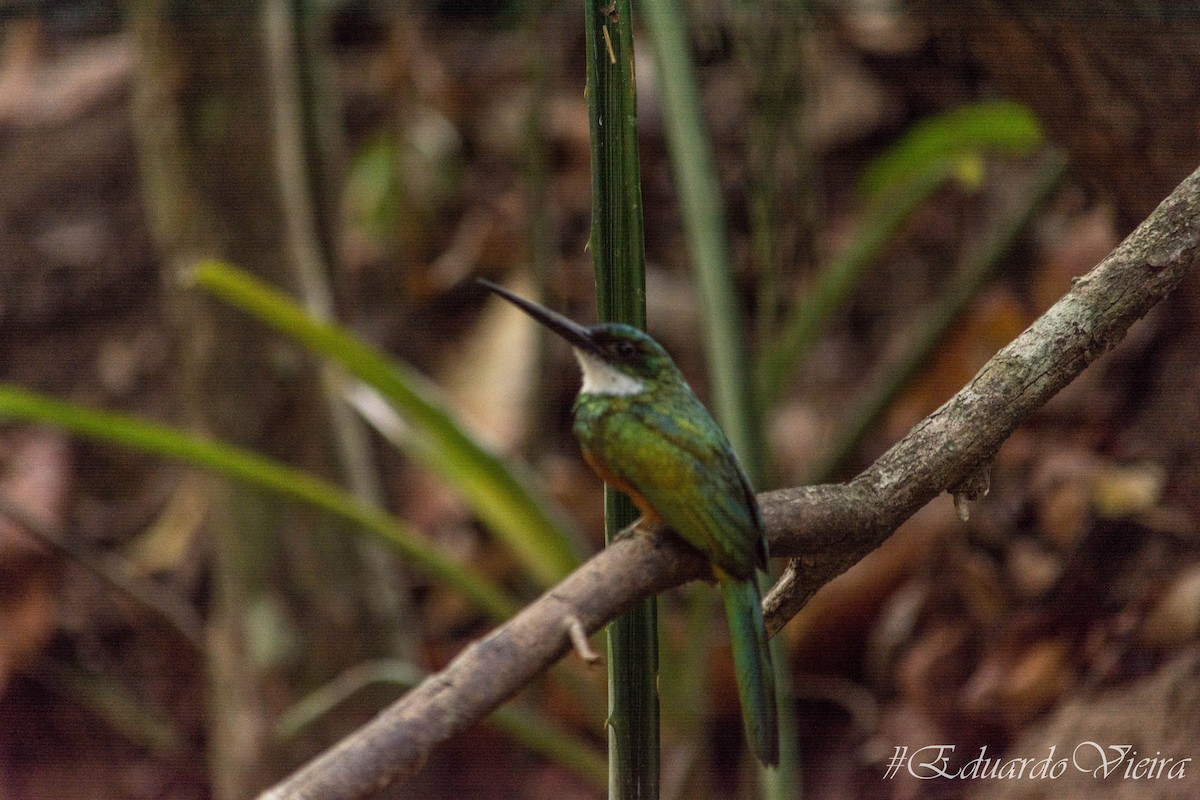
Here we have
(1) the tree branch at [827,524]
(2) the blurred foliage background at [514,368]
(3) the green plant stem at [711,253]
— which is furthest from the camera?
(2) the blurred foliage background at [514,368]

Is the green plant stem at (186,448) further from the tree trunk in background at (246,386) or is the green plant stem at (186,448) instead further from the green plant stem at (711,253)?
the tree trunk in background at (246,386)

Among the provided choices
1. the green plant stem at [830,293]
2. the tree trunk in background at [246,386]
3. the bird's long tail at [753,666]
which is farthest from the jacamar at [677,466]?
the tree trunk in background at [246,386]

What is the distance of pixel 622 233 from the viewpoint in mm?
754

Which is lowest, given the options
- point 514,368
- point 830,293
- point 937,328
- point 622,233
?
point 514,368

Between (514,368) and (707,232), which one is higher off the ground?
(707,232)

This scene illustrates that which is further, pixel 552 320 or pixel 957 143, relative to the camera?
pixel 957 143

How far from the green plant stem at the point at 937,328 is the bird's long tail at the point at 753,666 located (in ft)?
3.41

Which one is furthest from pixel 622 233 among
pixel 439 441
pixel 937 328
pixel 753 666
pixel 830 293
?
pixel 937 328

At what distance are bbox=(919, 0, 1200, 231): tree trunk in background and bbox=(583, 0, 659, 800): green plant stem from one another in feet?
3.28

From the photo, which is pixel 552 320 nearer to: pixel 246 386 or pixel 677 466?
pixel 677 466

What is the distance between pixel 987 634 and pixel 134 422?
1.63 m

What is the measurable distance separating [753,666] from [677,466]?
0.18 meters

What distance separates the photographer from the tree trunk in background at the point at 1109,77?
147 centimetres

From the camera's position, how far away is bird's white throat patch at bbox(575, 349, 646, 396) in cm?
Answer: 95
